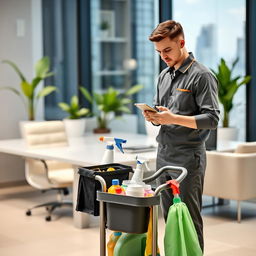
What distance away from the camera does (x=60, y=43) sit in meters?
8.73

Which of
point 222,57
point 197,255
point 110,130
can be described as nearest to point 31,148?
point 110,130

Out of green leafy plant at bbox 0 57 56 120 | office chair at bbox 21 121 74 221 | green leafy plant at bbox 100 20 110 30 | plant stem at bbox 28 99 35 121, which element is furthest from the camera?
green leafy plant at bbox 100 20 110 30

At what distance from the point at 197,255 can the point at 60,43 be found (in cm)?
586

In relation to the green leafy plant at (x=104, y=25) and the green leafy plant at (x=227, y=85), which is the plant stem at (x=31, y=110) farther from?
the green leafy plant at (x=227, y=85)

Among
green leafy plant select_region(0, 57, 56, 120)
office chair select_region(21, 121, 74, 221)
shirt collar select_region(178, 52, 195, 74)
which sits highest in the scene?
shirt collar select_region(178, 52, 195, 74)

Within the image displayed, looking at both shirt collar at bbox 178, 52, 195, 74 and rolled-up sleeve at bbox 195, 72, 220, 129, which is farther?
shirt collar at bbox 178, 52, 195, 74

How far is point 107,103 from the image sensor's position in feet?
26.5

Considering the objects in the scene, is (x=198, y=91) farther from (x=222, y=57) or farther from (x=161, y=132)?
(x=222, y=57)

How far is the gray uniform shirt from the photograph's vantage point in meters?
3.57

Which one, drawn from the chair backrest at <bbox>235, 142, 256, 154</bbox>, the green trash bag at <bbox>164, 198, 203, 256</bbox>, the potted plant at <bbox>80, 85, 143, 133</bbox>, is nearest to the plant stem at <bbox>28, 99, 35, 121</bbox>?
the potted plant at <bbox>80, 85, 143, 133</bbox>

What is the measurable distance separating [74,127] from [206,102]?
4466 millimetres

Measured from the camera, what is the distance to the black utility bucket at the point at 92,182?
346 cm

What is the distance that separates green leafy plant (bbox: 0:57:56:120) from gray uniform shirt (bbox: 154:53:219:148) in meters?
4.13

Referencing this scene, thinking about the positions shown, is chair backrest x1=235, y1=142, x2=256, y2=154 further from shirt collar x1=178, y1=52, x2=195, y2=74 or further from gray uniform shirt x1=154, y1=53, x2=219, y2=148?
shirt collar x1=178, y1=52, x2=195, y2=74
